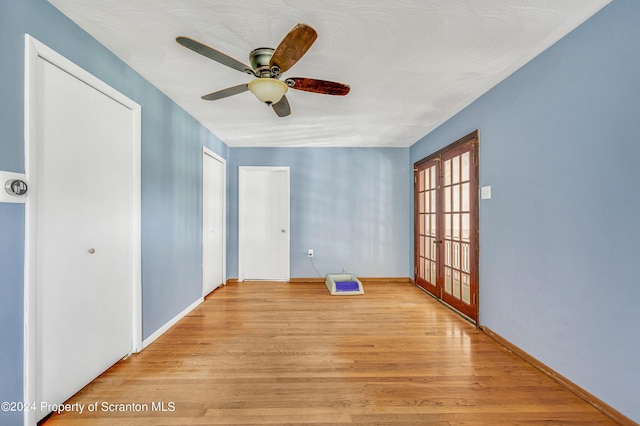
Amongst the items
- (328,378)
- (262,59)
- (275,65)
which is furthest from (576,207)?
(262,59)

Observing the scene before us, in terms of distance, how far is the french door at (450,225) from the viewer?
2.76 metres

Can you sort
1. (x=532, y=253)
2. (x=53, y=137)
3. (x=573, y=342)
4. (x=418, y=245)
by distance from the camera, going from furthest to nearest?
1. (x=418, y=245)
2. (x=532, y=253)
3. (x=573, y=342)
4. (x=53, y=137)

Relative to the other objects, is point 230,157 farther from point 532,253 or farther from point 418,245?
point 532,253

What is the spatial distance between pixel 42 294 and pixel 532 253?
3.31m

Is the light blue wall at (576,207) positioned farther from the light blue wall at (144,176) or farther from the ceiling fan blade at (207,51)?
the light blue wall at (144,176)

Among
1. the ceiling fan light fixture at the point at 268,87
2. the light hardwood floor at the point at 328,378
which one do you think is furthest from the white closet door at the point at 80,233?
the ceiling fan light fixture at the point at 268,87

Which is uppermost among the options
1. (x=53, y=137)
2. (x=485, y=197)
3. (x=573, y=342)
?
(x=53, y=137)

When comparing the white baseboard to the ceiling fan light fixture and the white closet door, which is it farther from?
the ceiling fan light fixture

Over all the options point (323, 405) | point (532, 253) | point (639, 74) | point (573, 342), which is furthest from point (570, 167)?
point (323, 405)

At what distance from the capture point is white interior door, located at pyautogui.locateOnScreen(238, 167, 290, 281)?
4508 millimetres

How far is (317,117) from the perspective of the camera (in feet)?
10.3

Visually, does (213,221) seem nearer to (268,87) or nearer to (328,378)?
(268,87)

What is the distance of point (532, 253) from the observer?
2.01 metres

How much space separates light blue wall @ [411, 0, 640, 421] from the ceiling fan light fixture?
194 cm
